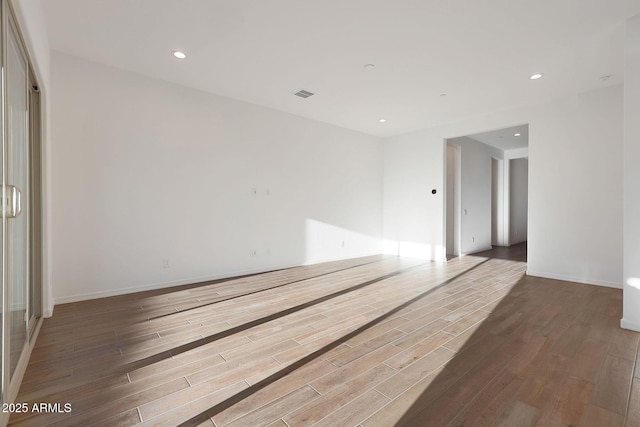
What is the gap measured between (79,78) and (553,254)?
730 cm

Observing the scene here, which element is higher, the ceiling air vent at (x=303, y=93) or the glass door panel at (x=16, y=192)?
the ceiling air vent at (x=303, y=93)

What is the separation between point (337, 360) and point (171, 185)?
3437mm

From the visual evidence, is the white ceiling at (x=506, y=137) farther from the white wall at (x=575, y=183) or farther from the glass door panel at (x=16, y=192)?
the glass door panel at (x=16, y=192)

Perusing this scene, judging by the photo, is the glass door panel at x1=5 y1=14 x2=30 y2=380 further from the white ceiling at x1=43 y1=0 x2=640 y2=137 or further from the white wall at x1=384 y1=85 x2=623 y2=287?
the white wall at x1=384 y1=85 x2=623 y2=287

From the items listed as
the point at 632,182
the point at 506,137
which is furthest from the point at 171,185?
the point at 506,137

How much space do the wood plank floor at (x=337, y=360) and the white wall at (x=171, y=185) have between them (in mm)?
610

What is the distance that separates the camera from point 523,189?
9461mm

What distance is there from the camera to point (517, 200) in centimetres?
Result: 920

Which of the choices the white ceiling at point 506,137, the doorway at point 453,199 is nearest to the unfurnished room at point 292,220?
the doorway at point 453,199

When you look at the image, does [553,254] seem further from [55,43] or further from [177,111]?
[55,43]

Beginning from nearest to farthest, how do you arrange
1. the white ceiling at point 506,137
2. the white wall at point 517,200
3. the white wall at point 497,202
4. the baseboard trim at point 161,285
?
the baseboard trim at point 161,285 < the white ceiling at point 506,137 < the white wall at point 497,202 < the white wall at point 517,200

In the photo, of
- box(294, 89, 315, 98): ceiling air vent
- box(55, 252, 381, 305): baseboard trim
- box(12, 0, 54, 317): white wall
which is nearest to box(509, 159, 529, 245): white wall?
box(55, 252, 381, 305): baseboard trim

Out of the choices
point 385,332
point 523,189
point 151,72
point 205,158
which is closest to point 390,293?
point 385,332

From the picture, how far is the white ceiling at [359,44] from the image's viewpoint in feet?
8.88
